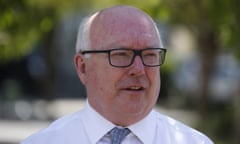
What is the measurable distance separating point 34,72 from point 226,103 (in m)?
8.69

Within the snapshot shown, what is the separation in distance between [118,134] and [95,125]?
13cm

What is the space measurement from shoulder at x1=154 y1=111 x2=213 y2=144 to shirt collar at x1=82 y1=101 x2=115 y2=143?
0.92 feet

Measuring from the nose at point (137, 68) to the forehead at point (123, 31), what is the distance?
6 cm

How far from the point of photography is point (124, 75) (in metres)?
2.99

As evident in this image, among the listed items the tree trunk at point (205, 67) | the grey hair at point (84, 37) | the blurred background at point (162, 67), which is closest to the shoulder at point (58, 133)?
the grey hair at point (84, 37)

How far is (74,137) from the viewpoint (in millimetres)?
3223

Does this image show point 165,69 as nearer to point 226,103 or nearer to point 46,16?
point 226,103

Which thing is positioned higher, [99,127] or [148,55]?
[148,55]

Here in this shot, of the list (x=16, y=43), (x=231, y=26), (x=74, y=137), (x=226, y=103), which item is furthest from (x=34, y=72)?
(x=74, y=137)

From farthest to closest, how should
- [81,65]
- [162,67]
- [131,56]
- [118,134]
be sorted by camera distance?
[162,67] → [81,65] → [118,134] → [131,56]

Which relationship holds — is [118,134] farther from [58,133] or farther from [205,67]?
[205,67]

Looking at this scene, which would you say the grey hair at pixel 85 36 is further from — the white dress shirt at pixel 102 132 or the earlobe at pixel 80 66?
the white dress shirt at pixel 102 132

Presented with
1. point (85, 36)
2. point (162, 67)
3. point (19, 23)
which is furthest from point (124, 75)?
point (162, 67)

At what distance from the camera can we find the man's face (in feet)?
9.80
